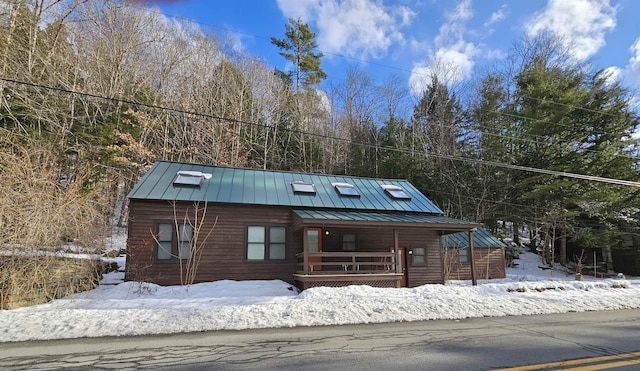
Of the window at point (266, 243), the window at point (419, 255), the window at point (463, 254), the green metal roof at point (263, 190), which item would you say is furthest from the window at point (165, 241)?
the window at point (463, 254)

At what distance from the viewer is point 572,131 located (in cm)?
2378

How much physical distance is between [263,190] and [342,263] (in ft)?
15.8

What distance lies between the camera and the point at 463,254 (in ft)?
64.2

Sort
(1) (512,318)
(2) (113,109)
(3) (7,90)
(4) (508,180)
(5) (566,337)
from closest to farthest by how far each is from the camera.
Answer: (5) (566,337) → (1) (512,318) → (3) (7,90) → (2) (113,109) → (4) (508,180)

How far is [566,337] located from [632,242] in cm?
2253

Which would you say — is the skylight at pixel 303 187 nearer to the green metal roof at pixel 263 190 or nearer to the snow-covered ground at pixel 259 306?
the green metal roof at pixel 263 190

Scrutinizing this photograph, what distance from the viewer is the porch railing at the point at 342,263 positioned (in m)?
12.7

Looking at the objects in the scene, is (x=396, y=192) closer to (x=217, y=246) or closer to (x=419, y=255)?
(x=419, y=255)

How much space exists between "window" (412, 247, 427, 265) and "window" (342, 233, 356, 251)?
2929mm

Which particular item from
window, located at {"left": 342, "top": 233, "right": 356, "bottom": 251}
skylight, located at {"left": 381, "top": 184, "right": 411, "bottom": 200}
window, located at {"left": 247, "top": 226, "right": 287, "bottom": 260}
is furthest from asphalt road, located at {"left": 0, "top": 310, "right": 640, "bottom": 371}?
skylight, located at {"left": 381, "top": 184, "right": 411, "bottom": 200}

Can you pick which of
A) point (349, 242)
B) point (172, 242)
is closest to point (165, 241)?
point (172, 242)

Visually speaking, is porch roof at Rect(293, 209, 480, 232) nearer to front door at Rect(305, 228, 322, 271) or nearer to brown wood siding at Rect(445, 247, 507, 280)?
front door at Rect(305, 228, 322, 271)

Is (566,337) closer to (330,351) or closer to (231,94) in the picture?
(330,351)

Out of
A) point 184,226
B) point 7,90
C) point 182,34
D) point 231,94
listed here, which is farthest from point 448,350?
point 182,34
